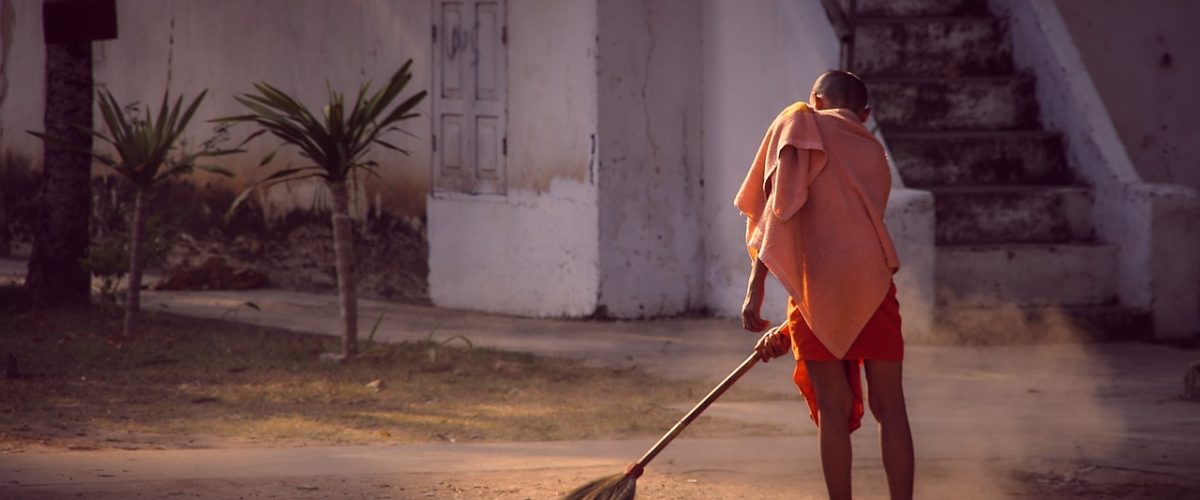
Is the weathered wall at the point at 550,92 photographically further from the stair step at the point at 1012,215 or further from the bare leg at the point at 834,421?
the bare leg at the point at 834,421

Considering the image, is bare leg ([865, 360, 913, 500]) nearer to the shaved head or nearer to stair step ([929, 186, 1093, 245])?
the shaved head

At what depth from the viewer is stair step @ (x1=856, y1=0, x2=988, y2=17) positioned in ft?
37.9

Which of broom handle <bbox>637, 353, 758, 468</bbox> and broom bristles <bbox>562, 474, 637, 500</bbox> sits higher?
broom handle <bbox>637, 353, 758, 468</bbox>

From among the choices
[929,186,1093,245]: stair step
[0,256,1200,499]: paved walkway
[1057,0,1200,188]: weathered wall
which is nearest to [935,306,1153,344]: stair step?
[0,256,1200,499]: paved walkway

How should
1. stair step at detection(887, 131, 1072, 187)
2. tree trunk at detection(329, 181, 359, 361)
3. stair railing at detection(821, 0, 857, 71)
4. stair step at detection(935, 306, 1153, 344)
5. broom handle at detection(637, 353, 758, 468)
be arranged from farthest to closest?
1. stair step at detection(887, 131, 1072, 187)
2. stair railing at detection(821, 0, 857, 71)
3. stair step at detection(935, 306, 1153, 344)
4. tree trunk at detection(329, 181, 359, 361)
5. broom handle at detection(637, 353, 758, 468)

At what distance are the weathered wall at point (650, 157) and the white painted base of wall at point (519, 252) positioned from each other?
→ 6.3 inches

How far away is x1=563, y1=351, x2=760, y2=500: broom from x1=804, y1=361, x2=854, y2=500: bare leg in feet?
0.88

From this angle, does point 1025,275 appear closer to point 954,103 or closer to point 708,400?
point 954,103

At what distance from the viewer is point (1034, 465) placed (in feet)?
21.6

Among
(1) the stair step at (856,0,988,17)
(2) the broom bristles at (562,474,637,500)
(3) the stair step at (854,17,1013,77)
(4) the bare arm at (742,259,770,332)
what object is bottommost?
(2) the broom bristles at (562,474,637,500)

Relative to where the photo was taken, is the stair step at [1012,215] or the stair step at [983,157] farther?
the stair step at [983,157]

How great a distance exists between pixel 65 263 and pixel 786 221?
677 cm

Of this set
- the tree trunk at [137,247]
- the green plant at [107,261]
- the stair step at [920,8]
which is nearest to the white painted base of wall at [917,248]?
the stair step at [920,8]

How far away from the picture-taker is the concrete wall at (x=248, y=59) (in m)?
12.2
